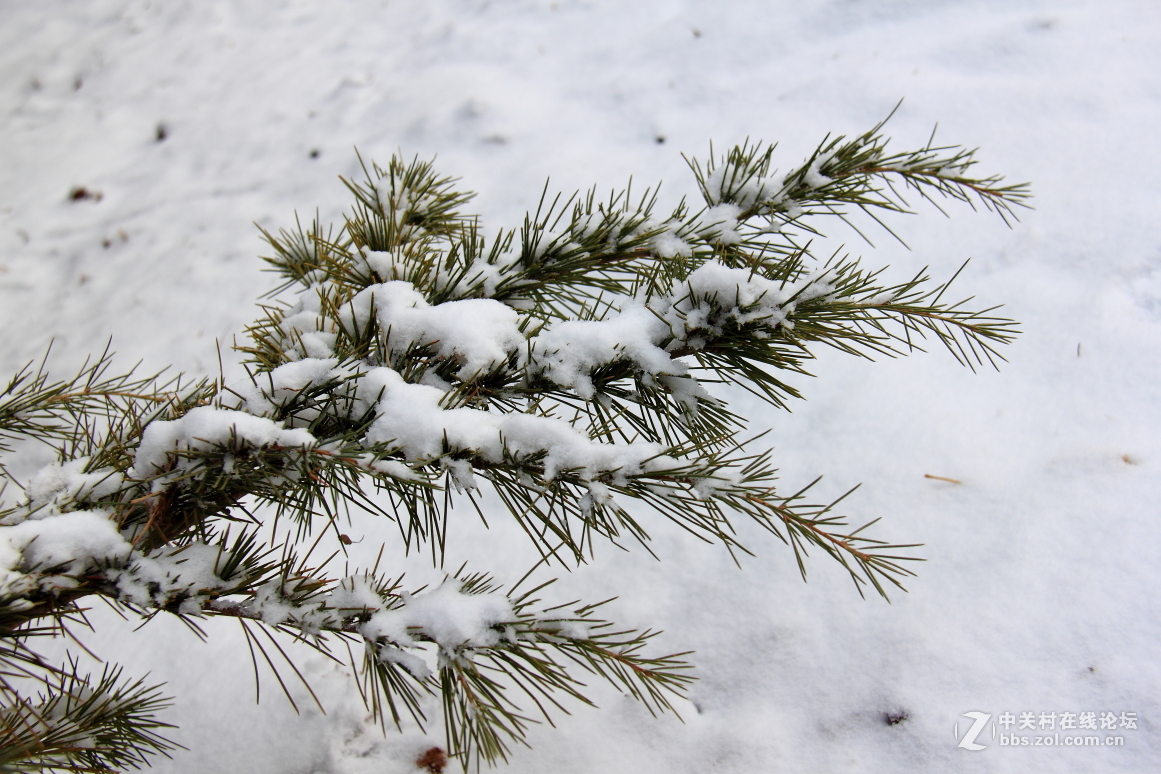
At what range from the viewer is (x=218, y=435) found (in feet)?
2.01

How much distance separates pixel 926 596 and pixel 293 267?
1.28 metres

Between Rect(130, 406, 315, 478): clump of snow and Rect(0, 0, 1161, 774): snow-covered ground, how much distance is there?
0.82 metres

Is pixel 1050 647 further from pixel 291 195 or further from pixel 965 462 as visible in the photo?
pixel 291 195

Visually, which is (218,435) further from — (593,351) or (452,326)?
(593,351)

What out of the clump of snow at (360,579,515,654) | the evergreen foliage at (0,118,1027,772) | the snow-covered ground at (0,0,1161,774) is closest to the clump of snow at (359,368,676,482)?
the evergreen foliage at (0,118,1027,772)

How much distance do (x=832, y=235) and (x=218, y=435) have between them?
1.78 metres

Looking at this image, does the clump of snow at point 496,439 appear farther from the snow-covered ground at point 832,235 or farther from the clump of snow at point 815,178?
the snow-covered ground at point 832,235

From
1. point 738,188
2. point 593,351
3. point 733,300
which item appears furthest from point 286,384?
point 738,188

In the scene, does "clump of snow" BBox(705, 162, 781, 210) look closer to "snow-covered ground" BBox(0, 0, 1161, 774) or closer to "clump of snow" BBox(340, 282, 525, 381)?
"clump of snow" BBox(340, 282, 525, 381)

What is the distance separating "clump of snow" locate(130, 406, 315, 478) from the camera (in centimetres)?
61

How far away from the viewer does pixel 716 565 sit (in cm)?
142

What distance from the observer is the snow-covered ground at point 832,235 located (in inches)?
47.2

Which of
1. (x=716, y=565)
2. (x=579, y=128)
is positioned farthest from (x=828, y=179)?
(x=579, y=128)

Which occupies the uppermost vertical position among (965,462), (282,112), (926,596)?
(282,112)
